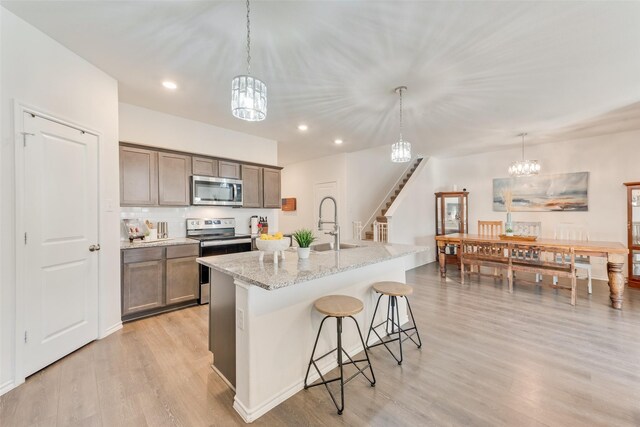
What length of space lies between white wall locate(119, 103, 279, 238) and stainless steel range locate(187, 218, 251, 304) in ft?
0.35

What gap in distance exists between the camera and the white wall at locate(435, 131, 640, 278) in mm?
4766

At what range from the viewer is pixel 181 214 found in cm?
396

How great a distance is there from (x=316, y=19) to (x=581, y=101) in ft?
12.0

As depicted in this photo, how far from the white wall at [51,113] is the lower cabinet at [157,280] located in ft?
0.52

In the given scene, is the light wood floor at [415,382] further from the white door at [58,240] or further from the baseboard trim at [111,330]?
the white door at [58,240]

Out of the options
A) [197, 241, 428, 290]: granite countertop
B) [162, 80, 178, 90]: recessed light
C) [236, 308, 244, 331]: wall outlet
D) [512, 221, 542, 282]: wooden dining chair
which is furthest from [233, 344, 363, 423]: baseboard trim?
[512, 221, 542, 282]: wooden dining chair

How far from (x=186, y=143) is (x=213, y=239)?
1519 mm

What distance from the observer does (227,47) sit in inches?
88.9

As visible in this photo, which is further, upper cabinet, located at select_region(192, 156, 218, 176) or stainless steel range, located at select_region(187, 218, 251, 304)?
upper cabinet, located at select_region(192, 156, 218, 176)

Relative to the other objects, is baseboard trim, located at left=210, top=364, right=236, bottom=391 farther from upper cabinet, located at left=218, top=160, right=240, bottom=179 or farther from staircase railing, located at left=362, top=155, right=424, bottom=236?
staircase railing, located at left=362, top=155, right=424, bottom=236

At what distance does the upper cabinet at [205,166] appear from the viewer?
3.90m

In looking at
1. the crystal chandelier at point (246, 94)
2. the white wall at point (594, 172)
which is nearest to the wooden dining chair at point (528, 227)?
the white wall at point (594, 172)

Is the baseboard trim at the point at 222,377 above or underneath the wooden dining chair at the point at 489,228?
underneath

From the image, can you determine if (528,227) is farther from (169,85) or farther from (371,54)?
(169,85)
